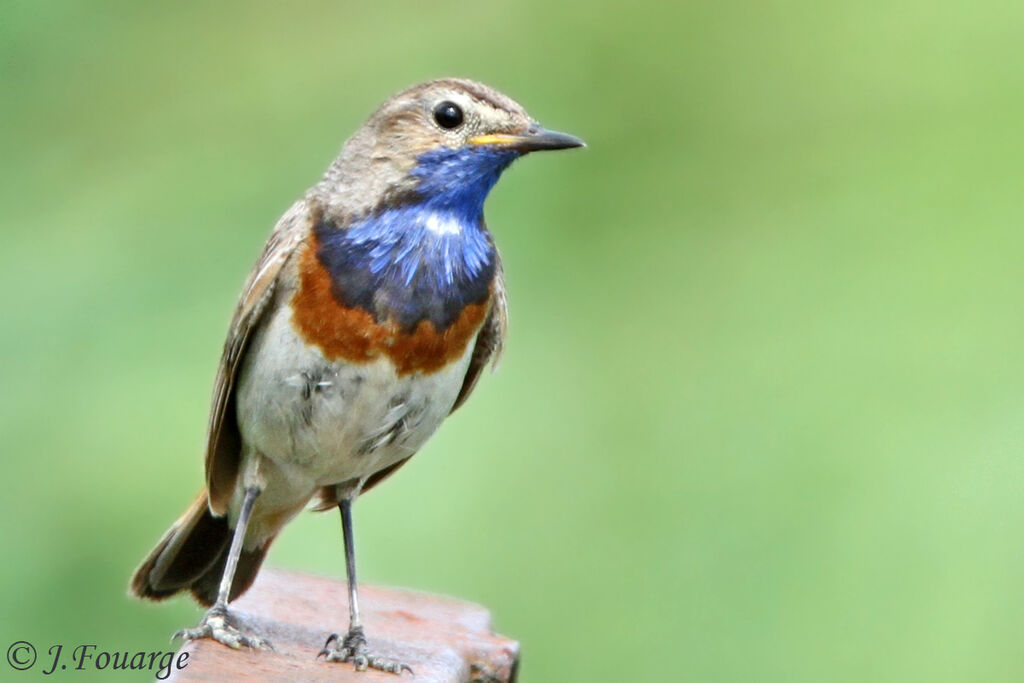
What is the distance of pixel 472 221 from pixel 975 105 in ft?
7.71

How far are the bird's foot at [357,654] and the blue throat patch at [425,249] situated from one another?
0.72m

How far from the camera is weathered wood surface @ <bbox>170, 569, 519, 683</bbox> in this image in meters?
5.15

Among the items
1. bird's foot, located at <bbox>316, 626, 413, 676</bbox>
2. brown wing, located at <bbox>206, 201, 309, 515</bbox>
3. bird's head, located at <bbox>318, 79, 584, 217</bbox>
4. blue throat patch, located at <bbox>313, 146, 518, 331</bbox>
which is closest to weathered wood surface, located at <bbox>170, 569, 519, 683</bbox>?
bird's foot, located at <bbox>316, 626, 413, 676</bbox>

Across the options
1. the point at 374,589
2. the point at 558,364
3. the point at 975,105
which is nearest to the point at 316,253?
the point at 374,589

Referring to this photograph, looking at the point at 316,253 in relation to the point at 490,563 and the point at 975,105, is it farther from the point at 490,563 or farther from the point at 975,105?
the point at 975,105

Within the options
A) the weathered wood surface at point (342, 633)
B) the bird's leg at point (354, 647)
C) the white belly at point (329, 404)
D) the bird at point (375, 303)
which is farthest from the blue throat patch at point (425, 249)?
the weathered wood surface at point (342, 633)

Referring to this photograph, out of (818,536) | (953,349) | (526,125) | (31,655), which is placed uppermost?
(526,125)

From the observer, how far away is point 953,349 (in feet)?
22.4

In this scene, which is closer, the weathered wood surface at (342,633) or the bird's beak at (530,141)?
the weathered wood surface at (342,633)

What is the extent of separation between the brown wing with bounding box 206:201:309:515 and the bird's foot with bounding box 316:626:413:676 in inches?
23.8

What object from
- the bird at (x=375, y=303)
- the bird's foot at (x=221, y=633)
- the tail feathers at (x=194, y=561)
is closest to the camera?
the bird's foot at (x=221, y=633)

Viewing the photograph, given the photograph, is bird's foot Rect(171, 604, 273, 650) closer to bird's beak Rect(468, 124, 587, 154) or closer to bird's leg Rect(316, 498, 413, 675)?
bird's leg Rect(316, 498, 413, 675)

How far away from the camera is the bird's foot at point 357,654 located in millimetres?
5363

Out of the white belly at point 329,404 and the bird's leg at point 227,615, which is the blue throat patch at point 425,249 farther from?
the bird's leg at point 227,615
